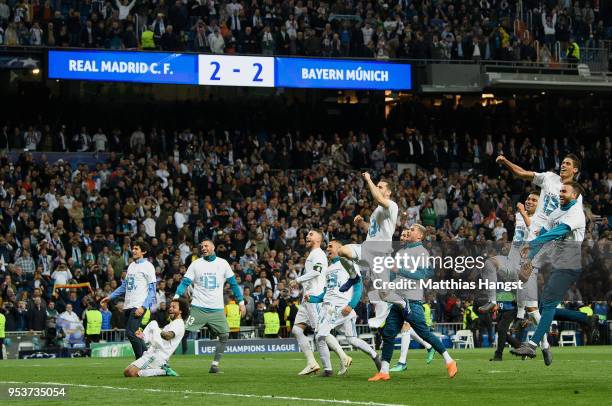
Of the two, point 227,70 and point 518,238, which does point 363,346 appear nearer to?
point 518,238

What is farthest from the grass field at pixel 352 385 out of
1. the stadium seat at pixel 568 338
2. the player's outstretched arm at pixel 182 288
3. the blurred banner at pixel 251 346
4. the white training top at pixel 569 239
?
the stadium seat at pixel 568 338

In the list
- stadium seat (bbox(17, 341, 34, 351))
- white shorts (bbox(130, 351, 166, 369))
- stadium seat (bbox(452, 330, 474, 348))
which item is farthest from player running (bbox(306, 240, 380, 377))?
stadium seat (bbox(452, 330, 474, 348))

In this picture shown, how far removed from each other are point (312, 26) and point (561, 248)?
98.2ft

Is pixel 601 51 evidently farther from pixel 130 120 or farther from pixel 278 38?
pixel 130 120

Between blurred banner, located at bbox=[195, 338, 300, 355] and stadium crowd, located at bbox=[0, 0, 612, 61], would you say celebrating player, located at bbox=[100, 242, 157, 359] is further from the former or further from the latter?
stadium crowd, located at bbox=[0, 0, 612, 61]

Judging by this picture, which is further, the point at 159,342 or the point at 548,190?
the point at 159,342

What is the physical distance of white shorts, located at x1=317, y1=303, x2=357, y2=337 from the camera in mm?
17562

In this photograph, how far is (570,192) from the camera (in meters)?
14.3

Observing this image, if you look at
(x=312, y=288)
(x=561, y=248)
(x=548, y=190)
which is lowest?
(x=312, y=288)

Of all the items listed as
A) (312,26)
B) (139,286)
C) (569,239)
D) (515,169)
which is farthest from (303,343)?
(312,26)

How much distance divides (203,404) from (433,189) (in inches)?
1182

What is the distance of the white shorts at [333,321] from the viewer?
17.6 meters

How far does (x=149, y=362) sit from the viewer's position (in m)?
17.7

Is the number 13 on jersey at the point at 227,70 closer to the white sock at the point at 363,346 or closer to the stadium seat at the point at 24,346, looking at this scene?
the stadium seat at the point at 24,346
